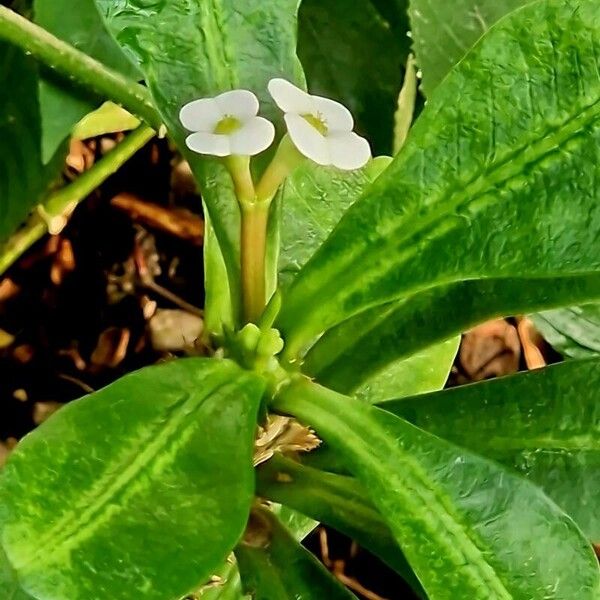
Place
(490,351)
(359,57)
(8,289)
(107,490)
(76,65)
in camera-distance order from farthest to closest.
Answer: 1. (490,351)
2. (8,289)
3. (359,57)
4. (76,65)
5. (107,490)

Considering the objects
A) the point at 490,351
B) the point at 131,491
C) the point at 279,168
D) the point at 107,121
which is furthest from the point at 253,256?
the point at 490,351

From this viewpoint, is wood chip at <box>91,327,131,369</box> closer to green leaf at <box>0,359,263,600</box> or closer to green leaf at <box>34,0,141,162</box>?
green leaf at <box>34,0,141,162</box>

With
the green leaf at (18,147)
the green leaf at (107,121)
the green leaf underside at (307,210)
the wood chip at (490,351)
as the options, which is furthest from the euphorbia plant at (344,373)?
the wood chip at (490,351)

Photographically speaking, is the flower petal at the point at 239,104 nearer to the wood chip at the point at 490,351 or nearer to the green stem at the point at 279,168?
the green stem at the point at 279,168

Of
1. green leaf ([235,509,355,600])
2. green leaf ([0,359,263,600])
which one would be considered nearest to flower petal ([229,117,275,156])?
green leaf ([0,359,263,600])

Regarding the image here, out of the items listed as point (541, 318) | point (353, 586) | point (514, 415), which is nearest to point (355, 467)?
point (514, 415)

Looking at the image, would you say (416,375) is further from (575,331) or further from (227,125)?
(227,125)
